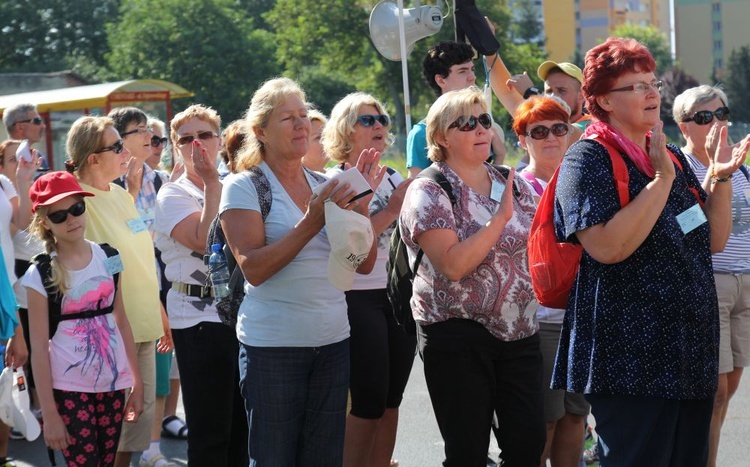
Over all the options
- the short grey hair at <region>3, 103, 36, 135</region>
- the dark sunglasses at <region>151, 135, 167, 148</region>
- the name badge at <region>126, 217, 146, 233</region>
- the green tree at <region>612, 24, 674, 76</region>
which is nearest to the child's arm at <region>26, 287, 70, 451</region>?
the name badge at <region>126, 217, 146, 233</region>

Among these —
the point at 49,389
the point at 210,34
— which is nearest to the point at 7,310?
the point at 49,389

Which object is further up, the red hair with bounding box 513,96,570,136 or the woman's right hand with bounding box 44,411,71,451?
the red hair with bounding box 513,96,570,136

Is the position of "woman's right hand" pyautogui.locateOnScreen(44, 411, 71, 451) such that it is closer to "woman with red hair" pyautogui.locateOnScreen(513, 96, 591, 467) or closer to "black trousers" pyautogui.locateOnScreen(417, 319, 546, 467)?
"black trousers" pyautogui.locateOnScreen(417, 319, 546, 467)

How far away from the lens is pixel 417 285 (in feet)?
13.5

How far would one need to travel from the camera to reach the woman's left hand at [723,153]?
3.35m

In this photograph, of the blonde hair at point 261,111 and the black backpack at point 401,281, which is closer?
the blonde hair at point 261,111

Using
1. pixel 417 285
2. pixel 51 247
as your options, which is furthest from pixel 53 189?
pixel 417 285

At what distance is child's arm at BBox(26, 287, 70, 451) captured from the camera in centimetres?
430

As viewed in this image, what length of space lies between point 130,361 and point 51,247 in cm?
63

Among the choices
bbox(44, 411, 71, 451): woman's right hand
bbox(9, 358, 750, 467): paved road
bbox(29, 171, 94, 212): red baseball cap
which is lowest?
bbox(9, 358, 750, 467): paved road

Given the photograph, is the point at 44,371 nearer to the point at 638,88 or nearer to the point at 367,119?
the point at 367,119

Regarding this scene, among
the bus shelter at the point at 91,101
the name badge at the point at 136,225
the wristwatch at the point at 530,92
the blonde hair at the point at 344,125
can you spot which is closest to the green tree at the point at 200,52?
the bus shelter at the point at 91,101

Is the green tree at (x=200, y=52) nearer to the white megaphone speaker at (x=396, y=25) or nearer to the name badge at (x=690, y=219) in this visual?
the white megaphone speaker at (x=396, y=25)

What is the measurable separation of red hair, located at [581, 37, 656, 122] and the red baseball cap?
243 cm
